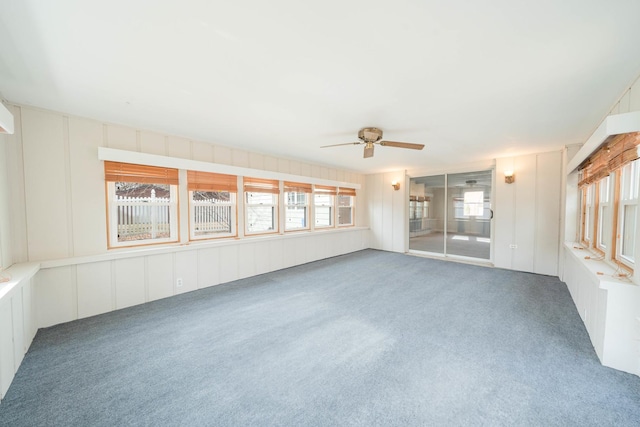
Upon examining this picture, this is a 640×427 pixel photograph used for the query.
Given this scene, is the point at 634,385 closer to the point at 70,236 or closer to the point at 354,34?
the point at 354,34

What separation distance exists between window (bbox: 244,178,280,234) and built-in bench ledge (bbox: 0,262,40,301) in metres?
2.68

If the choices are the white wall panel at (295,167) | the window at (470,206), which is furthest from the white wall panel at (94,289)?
the window at (470,206)

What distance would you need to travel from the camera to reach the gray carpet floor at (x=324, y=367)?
1.54 meters

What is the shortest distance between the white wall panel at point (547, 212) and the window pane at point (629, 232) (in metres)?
2.53

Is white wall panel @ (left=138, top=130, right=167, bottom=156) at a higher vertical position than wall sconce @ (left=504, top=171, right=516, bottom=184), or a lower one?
higher

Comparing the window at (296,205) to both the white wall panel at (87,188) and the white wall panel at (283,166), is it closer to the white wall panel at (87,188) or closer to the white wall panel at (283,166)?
the white wall panel at (283,166)

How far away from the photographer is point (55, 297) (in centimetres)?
267

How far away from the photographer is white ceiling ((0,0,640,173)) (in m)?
1.34

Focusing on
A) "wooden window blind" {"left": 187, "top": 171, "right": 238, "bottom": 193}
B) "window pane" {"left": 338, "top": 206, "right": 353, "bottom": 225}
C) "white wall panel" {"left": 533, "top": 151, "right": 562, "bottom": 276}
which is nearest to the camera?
"wooden window blind" {"left": 187, "top": 171, "right": 238, "bottom": 193}

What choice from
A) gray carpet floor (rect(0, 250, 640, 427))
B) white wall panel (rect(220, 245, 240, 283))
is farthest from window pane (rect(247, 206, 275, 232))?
gray carpet floor (rect(0, 250, 640, 427))

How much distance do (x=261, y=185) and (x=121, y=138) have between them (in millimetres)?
2248

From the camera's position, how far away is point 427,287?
3938 millimetres

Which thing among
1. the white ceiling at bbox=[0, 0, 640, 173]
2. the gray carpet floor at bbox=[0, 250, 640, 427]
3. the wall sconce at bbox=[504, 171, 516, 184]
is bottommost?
the gray carpet floor at bbox=[0, 250, 640, 427]

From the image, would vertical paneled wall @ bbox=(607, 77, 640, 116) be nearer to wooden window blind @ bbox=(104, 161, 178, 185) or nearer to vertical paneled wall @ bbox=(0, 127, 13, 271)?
wooden window blind @ bbox=(104, 161, 178, 185)
